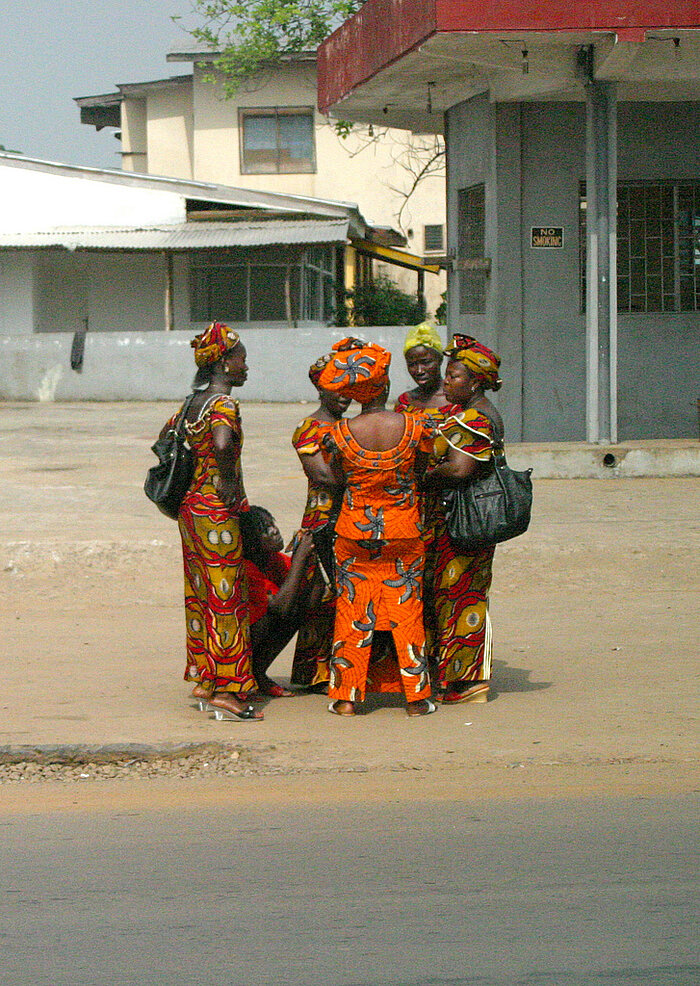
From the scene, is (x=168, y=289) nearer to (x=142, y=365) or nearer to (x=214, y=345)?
(x=142, y=365)

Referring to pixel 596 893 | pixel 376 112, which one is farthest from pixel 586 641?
pixel 376 112

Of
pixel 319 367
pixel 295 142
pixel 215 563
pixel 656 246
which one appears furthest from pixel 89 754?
pixel 295 142

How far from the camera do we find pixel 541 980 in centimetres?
330

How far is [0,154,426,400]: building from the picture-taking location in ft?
82.5

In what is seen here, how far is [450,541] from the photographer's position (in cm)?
564

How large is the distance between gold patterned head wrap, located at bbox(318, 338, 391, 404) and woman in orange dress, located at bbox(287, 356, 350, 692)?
0.21 ft

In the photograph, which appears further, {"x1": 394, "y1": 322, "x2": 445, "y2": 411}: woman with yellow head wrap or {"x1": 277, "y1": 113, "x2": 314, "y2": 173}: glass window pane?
{"x1": 277, "y1": 113, "x2": 314, "y2": 173}: glass window pane

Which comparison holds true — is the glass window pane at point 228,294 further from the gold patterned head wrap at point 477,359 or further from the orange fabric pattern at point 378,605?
the orange fabric pattern at point 378,605

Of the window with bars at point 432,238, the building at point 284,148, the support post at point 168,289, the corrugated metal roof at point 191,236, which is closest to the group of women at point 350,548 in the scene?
the corrugated metal roof at point 191,236

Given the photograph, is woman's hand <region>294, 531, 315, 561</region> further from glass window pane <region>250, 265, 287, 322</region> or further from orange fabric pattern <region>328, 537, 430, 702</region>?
glass window pane <region>250, 265, 287, 322</region>

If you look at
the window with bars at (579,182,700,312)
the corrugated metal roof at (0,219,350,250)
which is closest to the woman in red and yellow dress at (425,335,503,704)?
the window with bars at (579,182,700,312)

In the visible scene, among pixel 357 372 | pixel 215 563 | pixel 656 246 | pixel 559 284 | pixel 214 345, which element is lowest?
pixel 215 563

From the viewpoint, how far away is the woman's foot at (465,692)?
229 inches

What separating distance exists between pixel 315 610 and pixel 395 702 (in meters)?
0.57
